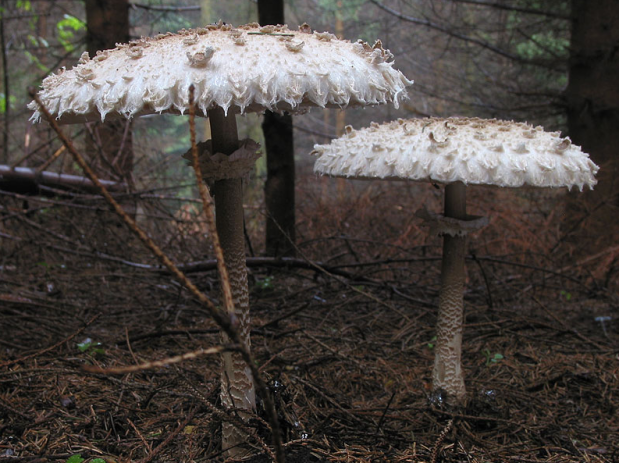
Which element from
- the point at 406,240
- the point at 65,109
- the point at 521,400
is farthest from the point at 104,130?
the point at 521,400

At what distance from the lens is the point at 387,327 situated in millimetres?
4141

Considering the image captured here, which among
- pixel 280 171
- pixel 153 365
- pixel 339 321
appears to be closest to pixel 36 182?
pixel 280 171

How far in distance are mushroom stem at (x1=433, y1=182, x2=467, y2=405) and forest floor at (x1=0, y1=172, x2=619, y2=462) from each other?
14cm

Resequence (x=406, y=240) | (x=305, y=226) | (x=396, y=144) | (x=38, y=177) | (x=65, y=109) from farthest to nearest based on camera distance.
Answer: (x=305, y=226) < (x=406, y=240) < (x=38, y=177) < (x=396, y=144) < (x=65, y=109)

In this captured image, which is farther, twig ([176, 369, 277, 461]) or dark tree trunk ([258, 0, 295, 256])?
dark tree trunk ([258, 0, 295, 256])

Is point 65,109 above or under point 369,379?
above

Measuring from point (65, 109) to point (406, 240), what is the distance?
483cm

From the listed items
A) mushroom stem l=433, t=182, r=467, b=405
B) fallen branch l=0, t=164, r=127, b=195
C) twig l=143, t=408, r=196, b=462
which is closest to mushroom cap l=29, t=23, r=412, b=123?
mushroom stem l=433, t=182, r=467, b=405

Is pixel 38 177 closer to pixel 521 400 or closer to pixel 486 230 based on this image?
pixel 521 400

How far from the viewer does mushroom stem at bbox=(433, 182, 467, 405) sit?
2822mm

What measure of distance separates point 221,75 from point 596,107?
5587mm

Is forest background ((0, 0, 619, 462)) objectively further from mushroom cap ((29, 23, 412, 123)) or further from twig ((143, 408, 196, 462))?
mushroom cap ((29, 23, 412, 123))

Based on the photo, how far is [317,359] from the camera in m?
3.10

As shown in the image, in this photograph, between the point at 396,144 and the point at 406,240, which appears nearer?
the point at 396,144
